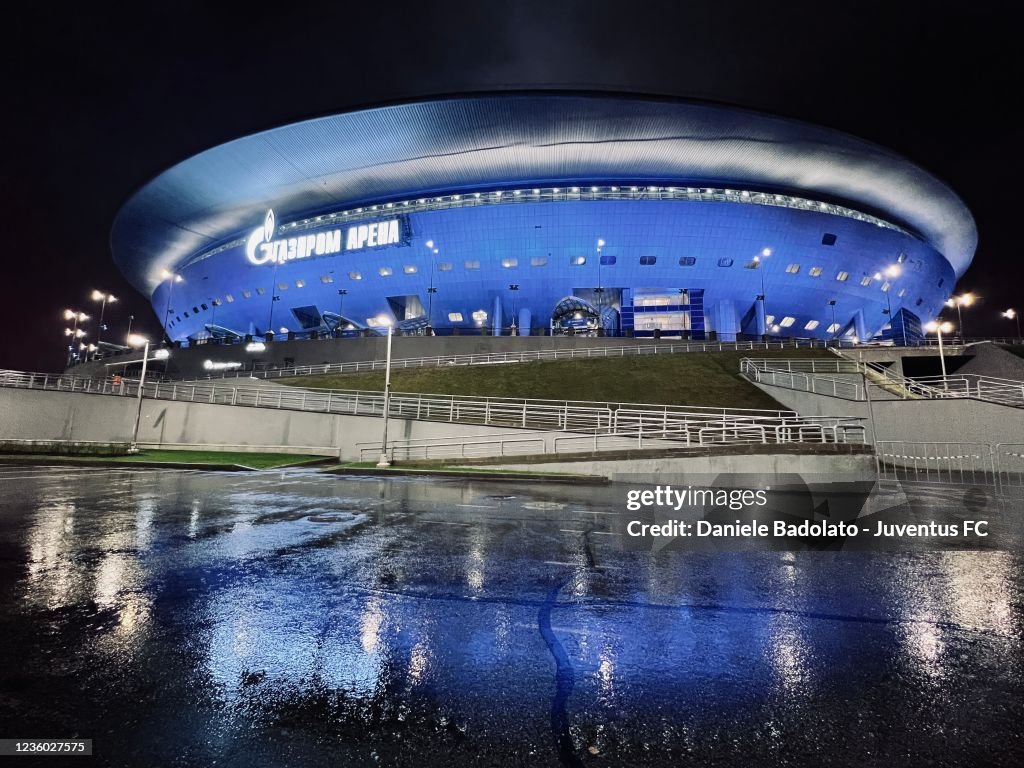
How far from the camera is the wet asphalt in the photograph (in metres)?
2.23

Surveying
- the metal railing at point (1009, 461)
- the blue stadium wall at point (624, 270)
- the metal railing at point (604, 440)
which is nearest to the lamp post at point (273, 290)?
the blue stadium wall at point (624, 270)

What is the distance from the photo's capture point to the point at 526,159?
178 feet

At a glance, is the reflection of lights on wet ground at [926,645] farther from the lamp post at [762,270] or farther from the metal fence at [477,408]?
the lamp post at [762,270]

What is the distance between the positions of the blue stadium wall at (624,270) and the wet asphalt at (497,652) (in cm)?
4471

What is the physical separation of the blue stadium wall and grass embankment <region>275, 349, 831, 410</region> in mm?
14773

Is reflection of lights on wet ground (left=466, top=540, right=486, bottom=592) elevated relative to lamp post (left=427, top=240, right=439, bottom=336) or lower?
lower

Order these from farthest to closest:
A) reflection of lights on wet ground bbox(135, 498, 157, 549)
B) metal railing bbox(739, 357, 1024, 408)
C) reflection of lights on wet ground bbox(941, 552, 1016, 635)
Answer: metal railing bbox(739, 357, 1024, 408) < reflection of lights on wet ground bbox(135, 498, 157, 549) < reflection of lights on wet ground bbox(941, 552, 1016, 635)

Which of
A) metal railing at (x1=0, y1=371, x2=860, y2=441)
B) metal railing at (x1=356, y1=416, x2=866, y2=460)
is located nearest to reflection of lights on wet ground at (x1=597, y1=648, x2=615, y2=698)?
metal railing at (x1=356, y1=416, x2=866, y2=460)

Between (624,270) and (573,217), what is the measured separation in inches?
346

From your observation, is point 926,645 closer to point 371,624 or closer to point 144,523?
point 371,624

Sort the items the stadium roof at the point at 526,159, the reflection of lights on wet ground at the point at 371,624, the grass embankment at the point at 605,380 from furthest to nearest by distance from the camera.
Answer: the stadium roof at the point at 526,159 → the grass embankment at the point at 605,380 → the reflection of lights on wet ground at the point at 371,624

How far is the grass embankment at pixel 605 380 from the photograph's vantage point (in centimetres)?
2769

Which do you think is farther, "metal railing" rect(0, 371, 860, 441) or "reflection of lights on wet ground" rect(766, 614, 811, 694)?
"metal railing" rect(0, 371, 860, 441)

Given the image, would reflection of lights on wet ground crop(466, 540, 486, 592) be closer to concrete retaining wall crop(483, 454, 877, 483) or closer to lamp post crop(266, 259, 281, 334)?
concrete retaining wall crop(483, 454, 877, 483)
